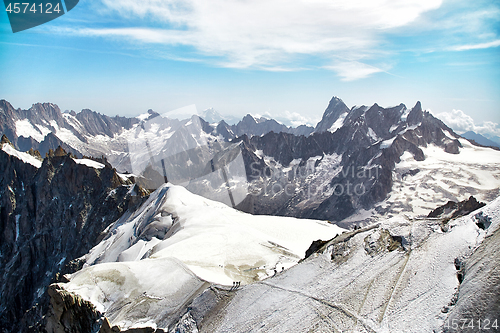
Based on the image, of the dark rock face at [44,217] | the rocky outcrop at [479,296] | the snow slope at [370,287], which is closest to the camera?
the rocky outcrop at [479,296]

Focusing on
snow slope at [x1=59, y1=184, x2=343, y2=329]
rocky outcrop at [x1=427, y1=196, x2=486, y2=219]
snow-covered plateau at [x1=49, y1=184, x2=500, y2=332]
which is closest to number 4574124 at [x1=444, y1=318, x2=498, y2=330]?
snow-covered plateau at [x1=49, y1=184, x2=500, y2=332]

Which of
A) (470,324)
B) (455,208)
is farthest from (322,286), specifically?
(455,208)

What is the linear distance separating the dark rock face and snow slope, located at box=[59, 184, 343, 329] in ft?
158

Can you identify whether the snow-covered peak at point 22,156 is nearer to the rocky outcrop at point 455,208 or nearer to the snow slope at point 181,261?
the snow slope at point 181,261

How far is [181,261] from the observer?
24031mm

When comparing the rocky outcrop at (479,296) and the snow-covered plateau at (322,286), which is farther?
the snow-covered plateau at (322,286)

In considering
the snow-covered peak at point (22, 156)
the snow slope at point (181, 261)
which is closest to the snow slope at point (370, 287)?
the snow slope at point (181, 261)

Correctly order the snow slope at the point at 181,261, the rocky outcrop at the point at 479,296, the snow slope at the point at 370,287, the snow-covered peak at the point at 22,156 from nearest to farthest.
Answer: the rocky outcrop at the point at 479,296 → the snow slope at the point at 370,287 → the snow slope at the point at 181,261 → the snow-covered peak at the point at 22,156

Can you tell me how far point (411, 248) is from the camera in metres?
16.0

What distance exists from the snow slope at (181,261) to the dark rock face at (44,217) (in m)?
48.2

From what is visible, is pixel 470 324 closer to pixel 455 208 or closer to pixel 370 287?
pixel 370 287

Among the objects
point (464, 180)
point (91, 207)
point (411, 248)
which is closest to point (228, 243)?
point (411, 248)

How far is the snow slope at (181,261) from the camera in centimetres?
1958

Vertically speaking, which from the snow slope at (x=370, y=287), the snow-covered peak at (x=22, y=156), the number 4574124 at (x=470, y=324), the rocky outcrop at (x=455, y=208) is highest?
the number 4574124 at (x=470, y=324)
